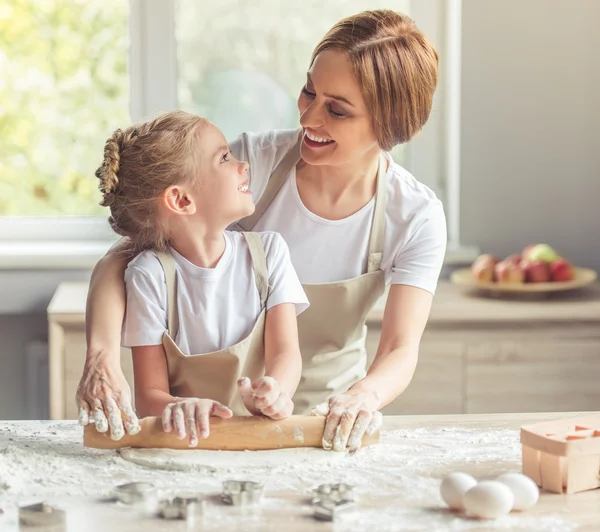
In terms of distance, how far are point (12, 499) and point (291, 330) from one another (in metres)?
0.55

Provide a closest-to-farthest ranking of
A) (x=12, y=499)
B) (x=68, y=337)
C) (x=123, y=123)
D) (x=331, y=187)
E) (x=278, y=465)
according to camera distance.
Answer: (x=12, y=499), (x=278, y=465), (x=331, y=187), (x=68, y=337), (x=123, y=123)

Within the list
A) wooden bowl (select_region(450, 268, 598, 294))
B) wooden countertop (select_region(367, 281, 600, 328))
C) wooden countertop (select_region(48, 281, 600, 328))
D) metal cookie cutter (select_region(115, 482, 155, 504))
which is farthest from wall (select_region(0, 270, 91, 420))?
metal cookie cutter (select_region(115, 482, 155, 504))

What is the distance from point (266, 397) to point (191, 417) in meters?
0.11

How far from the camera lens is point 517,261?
299 centimetres

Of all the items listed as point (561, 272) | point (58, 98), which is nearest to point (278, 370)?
point (561, 272)

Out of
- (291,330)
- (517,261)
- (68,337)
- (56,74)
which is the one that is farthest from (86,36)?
(291,330)

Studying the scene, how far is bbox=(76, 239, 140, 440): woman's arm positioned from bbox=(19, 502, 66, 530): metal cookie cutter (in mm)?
218

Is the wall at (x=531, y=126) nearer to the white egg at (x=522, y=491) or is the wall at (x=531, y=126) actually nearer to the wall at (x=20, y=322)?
the wall at (x=20, y=322)

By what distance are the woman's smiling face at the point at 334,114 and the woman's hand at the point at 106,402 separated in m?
0.52

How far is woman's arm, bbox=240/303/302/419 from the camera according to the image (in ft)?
4.66

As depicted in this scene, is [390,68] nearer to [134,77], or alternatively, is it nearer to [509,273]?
[509,273]

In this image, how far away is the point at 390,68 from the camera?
167 cm

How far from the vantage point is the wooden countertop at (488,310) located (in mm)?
2701

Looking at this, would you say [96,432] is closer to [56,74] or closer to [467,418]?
[467,418]
